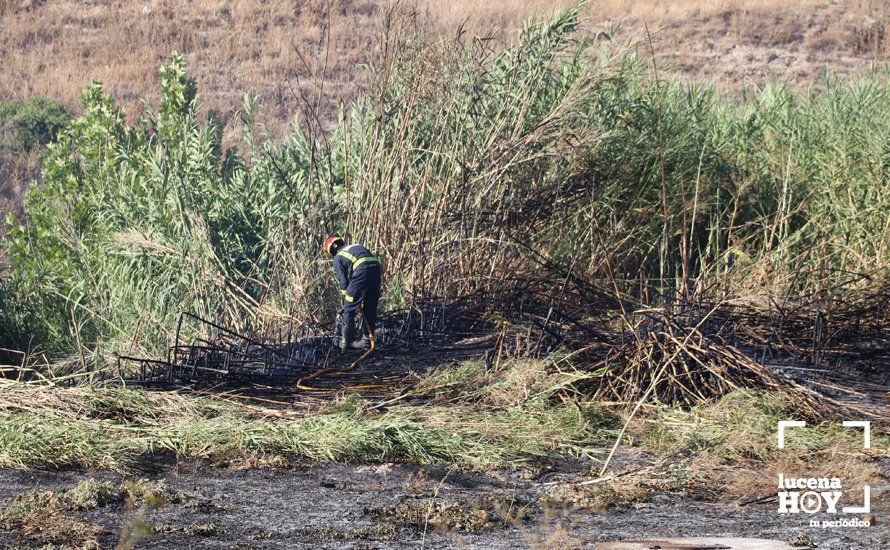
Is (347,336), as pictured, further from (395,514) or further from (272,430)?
(395,514)

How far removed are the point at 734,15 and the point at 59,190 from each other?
22007mm

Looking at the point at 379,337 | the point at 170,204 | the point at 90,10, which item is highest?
the point at 90,10

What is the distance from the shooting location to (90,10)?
32938 millimetres

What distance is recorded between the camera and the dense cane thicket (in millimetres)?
8836

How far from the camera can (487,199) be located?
29.7ft

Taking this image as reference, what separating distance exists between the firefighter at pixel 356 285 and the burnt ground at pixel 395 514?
249 centimetres

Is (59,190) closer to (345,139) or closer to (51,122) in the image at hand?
(345,139)

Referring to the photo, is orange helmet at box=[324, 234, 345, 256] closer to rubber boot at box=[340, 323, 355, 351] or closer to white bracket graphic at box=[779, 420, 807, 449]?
rubber boot at box=[340, 323, 355, 351]

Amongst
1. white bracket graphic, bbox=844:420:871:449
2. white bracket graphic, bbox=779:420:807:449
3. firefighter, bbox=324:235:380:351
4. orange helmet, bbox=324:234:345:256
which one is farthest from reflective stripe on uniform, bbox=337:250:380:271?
white bracket graphic, bbox=844:420:871:449

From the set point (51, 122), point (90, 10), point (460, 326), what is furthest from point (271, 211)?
point (90, 10)

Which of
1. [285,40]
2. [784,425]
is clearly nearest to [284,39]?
[285,40]

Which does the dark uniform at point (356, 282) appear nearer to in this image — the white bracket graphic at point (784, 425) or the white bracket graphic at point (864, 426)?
the white bracket graphic at point (784, 425)

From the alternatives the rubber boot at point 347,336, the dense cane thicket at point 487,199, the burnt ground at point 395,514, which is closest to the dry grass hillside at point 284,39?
the dense cane thicket at point 487,199

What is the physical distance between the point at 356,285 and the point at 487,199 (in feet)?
5.54
